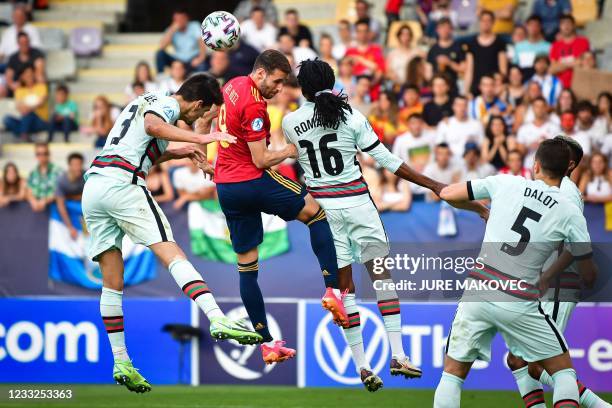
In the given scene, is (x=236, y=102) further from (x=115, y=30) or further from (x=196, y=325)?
(x=115, y=30)

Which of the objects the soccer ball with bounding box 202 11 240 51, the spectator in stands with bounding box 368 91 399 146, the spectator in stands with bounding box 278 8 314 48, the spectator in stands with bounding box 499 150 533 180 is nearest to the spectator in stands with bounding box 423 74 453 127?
the spectator in stands with bounding box 368 91 399 146

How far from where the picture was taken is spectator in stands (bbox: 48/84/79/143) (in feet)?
63.2

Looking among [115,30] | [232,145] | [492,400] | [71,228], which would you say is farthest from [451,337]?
[115,30]

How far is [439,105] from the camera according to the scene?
16.3 meters

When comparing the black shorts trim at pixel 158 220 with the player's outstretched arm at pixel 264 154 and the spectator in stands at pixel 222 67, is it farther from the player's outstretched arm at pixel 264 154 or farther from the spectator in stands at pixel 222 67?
the spectator in stands at pixel 222 67

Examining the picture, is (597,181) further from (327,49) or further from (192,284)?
(192,284)

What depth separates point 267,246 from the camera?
15.6m

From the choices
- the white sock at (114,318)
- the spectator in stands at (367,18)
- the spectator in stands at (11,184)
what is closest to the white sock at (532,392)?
the white sock at (114,318)

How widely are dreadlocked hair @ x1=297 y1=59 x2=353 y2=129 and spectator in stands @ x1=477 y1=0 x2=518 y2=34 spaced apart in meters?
8.78

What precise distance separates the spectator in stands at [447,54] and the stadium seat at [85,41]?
714 cm

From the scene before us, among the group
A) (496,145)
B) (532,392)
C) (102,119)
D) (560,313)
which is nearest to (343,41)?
(496,145)

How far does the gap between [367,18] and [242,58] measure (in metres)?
2.15

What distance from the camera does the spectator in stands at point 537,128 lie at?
50.8 ft

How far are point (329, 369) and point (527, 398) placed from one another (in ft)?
14.7
